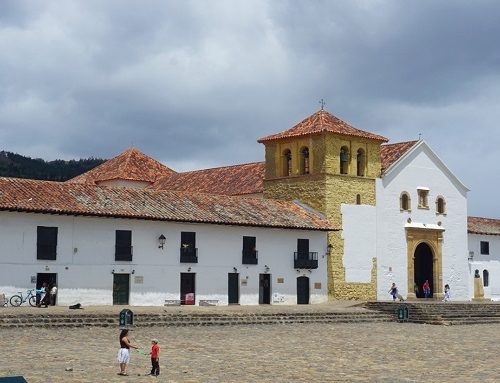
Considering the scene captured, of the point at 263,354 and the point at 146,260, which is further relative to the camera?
the point at 146,260

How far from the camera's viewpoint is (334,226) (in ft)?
143

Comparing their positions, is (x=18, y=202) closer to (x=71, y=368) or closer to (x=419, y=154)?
(x=71, y=368)

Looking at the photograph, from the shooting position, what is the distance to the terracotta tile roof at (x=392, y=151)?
155 ft

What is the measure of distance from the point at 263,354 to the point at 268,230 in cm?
2006

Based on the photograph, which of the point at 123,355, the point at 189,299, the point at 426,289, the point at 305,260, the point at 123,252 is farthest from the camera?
the point at 426,289

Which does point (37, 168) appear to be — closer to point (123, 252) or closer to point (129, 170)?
point (129, 170)

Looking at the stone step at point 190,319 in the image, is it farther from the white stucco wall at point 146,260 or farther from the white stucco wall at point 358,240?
the white stucco wall at point 358,240

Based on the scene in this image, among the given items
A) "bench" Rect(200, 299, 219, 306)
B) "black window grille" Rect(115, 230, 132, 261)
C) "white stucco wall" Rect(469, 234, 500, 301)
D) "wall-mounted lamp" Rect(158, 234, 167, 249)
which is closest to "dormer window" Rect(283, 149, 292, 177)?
"bench" Rect(200, 299, 219, 306)

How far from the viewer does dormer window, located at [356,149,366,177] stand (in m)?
45.6

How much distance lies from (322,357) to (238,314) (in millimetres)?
12248

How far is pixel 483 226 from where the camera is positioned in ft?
185

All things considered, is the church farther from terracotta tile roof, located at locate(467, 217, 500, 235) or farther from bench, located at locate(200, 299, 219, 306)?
terracotta tile roof, located at locate(467, 217, 500, 235)

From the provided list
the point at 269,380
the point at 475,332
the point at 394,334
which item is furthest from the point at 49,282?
the point at 269,380

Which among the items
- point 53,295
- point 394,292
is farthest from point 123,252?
point 394,292
